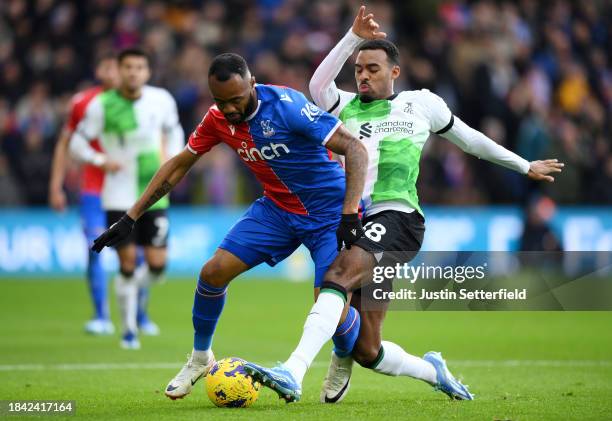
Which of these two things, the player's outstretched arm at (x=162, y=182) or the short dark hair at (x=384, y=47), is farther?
the short dark hair at (x=384, y=47)

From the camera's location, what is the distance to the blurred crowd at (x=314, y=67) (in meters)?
20.1

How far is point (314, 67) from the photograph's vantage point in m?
21.4

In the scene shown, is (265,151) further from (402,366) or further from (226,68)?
(402,366)

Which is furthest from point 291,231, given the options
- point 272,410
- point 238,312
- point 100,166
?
point 238,312

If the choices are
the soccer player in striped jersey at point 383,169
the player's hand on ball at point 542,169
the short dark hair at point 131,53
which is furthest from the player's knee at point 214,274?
the short dark hair at point 131,53

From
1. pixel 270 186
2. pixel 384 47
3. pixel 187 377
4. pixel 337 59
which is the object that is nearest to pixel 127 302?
pixel 187 377

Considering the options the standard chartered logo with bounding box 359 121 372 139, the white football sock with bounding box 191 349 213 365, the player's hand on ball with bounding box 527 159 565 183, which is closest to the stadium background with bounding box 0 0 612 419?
the white football sock with bounding box 191 349 213 365

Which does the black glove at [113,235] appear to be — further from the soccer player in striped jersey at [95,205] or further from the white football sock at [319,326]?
the soccer player in striped jersey at [95,205]

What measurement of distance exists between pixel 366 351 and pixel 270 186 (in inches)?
50.2

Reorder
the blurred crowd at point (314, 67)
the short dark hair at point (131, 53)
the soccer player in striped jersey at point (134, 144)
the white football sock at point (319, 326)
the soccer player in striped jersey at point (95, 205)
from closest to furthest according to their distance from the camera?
the white football sock at point (319, 326) < the short dark hair at point (131, 53) < the soccer player in striped jersey at point (134, 144) < the soccer player in striped jersey at point (95, 205) < the blurred crowd at point (314, 67)

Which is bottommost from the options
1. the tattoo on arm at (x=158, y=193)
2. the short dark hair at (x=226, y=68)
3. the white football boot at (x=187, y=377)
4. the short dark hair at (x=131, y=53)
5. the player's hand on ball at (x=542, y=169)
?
the white football boot at (x=187, y=377)

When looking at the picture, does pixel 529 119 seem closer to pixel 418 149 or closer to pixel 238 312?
pixel 238 312

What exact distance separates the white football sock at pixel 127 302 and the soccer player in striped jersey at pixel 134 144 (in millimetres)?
55

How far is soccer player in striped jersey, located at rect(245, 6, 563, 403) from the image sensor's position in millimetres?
7480
